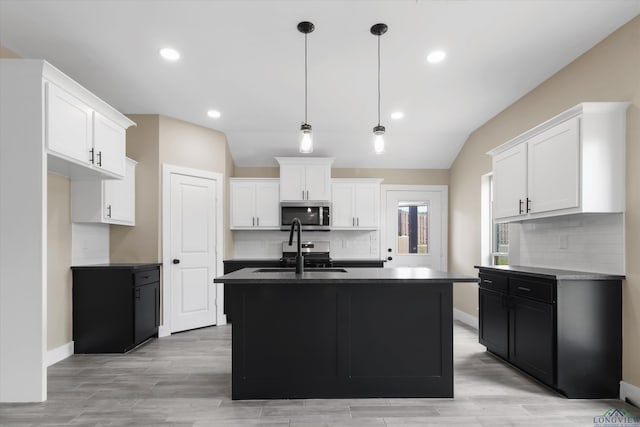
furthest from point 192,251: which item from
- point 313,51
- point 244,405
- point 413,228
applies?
point 413,228

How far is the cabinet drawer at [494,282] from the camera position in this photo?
11.3 ft

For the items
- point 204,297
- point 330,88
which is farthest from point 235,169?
point 330,88

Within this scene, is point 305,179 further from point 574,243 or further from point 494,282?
point 574,243

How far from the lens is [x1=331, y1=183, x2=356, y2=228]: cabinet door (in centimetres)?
591

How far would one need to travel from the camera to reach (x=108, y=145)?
12.0 ft

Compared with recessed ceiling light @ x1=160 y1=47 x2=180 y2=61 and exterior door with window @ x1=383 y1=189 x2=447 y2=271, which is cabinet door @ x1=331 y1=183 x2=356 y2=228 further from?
recessed ceiling light @ x1=160 y1=47 x2=180 y2=61

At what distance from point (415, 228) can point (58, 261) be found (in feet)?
16.2

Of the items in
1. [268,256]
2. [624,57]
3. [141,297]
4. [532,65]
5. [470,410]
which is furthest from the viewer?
[268,256]

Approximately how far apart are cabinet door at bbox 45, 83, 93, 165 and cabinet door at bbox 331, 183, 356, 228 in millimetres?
3484

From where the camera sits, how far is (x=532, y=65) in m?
3.41

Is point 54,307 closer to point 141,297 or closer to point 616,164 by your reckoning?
point 141,297

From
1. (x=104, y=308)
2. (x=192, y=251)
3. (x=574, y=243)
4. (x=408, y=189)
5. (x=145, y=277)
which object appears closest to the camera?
(x=574, y=243)

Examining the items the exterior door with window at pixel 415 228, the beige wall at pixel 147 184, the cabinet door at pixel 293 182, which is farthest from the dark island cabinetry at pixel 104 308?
the exterior door with window at pixel 415 228

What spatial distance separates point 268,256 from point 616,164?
458 centimetres
